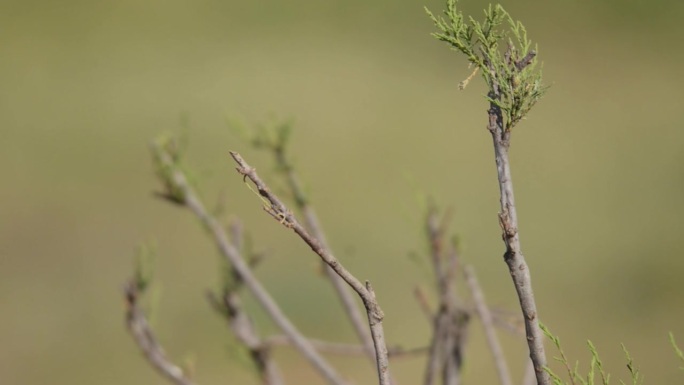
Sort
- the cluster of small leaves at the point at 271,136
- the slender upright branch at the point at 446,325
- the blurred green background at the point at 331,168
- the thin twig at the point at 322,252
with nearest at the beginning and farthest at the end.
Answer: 1. the thin twig at the point at 322,252
2. the slender upright branch at the point at 446,325
3. the cluster of small leaves at the point at 271,136
4. the blurred green background at the point at 331,168

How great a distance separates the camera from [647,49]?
13.6ft

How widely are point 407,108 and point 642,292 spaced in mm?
1275

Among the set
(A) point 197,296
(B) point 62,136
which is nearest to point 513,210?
(A) point 197,296

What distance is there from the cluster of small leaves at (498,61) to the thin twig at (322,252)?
0.39 feet

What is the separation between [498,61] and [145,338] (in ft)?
2.15

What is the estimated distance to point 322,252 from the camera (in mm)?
471

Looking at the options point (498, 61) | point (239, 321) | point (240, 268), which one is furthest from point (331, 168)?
point (498, 61)

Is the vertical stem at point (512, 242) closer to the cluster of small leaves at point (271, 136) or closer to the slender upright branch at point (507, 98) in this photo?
the slender upright branch at point (507, 98)

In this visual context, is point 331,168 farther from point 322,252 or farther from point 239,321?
point 322,252

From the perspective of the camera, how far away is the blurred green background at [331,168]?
3.14m

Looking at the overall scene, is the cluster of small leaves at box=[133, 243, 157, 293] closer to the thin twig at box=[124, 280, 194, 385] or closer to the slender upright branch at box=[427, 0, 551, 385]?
the thin twig at box=[124, 280, 194, 385]

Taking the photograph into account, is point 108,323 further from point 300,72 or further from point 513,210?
point 513,210

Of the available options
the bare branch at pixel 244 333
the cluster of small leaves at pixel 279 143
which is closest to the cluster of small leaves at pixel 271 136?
the cluster of small leaves at pixel 279 143

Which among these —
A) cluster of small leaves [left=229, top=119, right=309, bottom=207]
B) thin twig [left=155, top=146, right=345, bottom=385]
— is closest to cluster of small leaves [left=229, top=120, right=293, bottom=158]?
cluster of small leaves [left=229, top=119, right=309, bottom=207]
